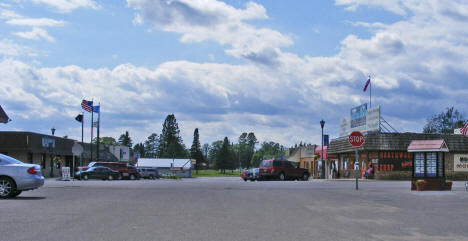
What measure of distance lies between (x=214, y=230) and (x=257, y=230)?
770 mm

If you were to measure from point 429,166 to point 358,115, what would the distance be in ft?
99.5

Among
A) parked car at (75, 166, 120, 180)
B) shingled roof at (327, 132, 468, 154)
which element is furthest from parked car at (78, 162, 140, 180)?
shingled roof at (327, 132, 468, 154)

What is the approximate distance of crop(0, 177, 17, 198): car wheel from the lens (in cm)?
1667

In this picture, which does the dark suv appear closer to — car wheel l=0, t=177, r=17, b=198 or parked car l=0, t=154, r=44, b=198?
parked car l=0, t=154, r=44, b=198

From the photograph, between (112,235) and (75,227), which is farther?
(75,227)

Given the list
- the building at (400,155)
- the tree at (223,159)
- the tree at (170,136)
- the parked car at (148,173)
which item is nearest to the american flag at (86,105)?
the parked car at (148,173)

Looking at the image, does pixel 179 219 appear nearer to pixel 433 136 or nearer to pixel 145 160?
pixel 433 136

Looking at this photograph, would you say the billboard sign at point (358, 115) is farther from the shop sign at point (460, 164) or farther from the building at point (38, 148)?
the building at point (38, 148)

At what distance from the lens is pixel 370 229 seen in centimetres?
1021

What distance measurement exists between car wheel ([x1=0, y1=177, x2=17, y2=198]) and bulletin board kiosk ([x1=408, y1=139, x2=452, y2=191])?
16.3 m

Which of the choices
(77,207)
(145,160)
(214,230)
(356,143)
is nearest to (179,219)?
(214,230)

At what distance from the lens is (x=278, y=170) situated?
4222 cm

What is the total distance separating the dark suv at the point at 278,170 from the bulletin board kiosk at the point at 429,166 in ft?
59.9

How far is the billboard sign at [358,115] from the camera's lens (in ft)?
172
